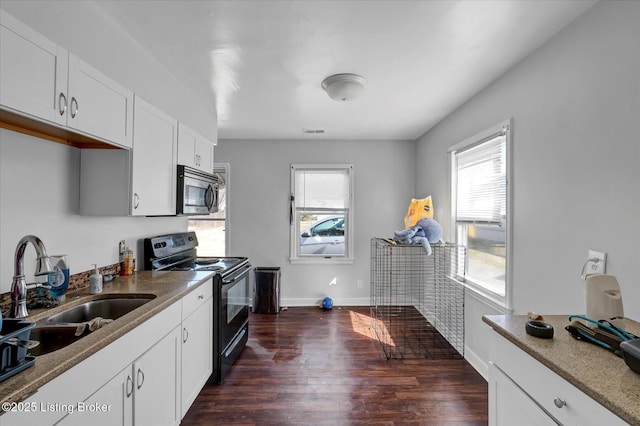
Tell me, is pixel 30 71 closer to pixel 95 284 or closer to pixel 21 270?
pixel 21 270

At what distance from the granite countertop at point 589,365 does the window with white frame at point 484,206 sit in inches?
44.1

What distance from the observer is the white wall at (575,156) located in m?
1.34

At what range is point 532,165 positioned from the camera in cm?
197

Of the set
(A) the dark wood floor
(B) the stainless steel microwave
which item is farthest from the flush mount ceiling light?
(A) the dark wood floor

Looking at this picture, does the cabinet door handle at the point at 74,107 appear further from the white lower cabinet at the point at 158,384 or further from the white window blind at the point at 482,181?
the white window blind at the point at 482,181

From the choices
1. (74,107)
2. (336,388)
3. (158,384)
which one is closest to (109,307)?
(158,384)

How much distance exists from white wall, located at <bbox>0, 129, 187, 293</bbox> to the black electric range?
401mm

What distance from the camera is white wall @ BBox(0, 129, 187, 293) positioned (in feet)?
4.68

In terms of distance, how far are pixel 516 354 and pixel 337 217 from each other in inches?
130

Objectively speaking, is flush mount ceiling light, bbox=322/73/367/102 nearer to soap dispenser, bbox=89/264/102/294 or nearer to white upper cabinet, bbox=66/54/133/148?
white upper cabinet, bbox=66/54/133/148

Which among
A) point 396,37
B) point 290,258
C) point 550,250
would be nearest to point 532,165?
point 550,250

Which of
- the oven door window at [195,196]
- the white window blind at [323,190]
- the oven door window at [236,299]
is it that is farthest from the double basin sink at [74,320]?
the white window blind at [323,190]

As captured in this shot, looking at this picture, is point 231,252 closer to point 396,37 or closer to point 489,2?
point 396,37

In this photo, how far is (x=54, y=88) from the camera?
126 cm
